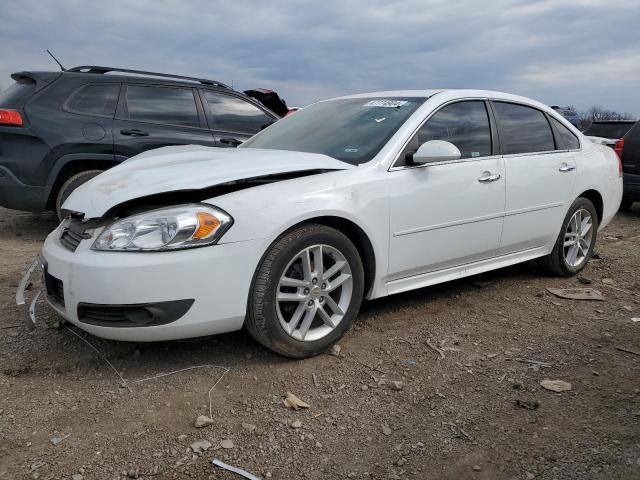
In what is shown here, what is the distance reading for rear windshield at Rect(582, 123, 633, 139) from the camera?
10055mm

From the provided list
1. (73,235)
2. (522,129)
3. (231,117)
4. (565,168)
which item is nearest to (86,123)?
(231,117)

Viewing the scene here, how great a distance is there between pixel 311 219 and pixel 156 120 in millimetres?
3876

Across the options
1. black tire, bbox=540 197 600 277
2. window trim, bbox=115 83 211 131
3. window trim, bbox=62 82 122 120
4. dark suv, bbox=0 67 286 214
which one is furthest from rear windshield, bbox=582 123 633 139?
window trim, bbox=62 82 122 120

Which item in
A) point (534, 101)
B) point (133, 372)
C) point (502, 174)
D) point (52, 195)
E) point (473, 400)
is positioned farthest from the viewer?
point (52, 195)

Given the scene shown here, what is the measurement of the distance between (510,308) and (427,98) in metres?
1.60

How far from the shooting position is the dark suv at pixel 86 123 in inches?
216

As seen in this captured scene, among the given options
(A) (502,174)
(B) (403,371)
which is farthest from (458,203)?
(B) (403,371)

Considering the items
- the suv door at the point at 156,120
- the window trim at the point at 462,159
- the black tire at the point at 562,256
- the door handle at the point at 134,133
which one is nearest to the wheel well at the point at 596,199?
the black tire at the point at 562,256

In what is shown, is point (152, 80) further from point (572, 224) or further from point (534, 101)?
point (572, 224)

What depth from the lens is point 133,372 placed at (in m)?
2.91

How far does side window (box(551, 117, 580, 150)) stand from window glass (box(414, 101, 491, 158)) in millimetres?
936

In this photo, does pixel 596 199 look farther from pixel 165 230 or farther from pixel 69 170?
pixel 69 170

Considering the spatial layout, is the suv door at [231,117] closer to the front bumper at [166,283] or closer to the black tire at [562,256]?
the black tire at [562,256]

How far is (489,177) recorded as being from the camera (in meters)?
3.89
